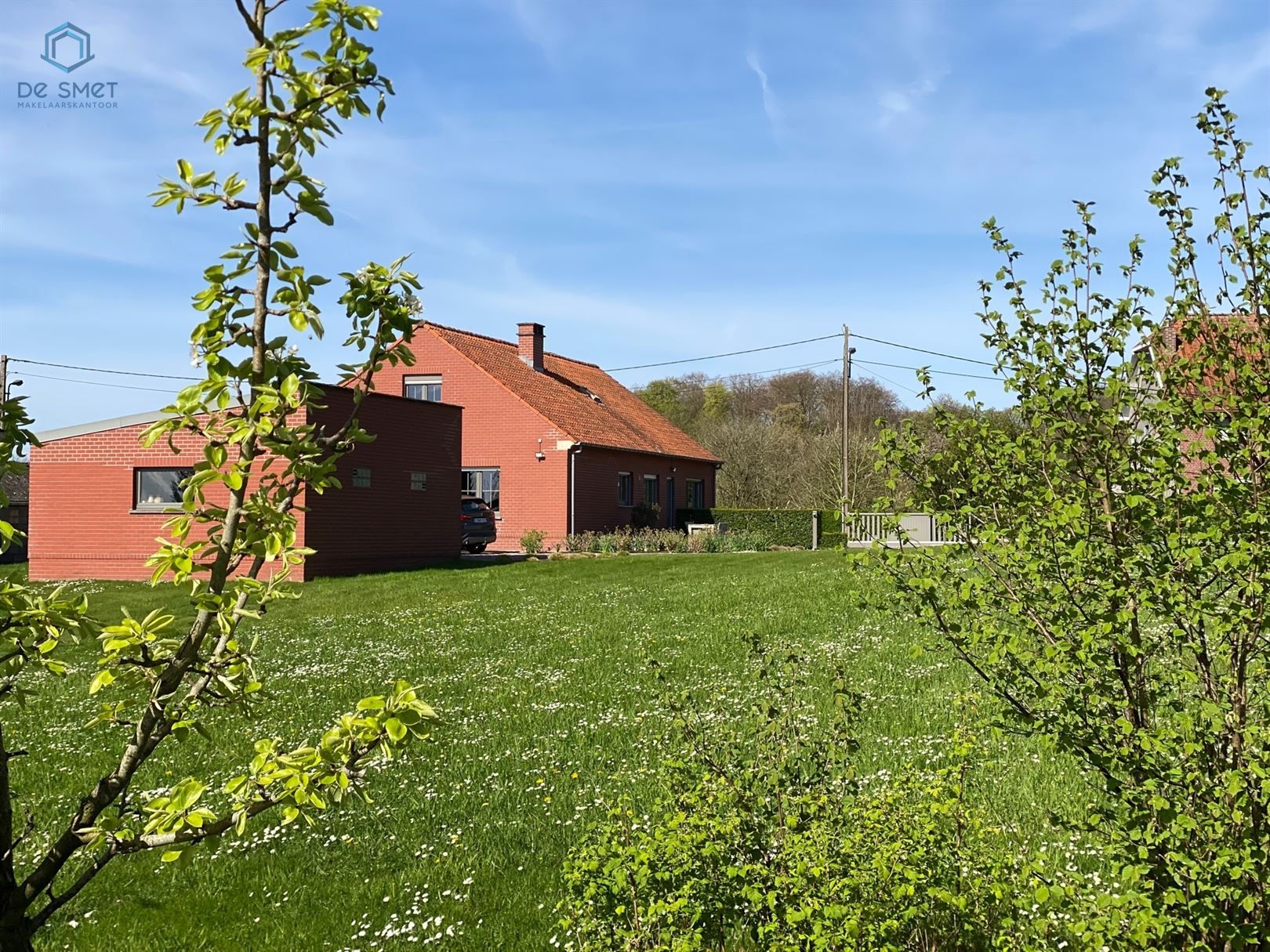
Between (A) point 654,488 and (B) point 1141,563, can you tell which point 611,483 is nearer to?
(A) point 654,488

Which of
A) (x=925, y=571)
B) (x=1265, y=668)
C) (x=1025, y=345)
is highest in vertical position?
(x=1025, y=345)

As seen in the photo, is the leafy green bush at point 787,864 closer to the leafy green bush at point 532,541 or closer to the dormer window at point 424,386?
the leafy green bush at point 532,541

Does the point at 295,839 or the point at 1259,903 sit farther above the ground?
the point at 1259,903

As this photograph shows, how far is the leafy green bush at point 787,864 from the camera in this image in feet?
11.4

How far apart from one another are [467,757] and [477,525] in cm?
2206

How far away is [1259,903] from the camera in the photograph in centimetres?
328

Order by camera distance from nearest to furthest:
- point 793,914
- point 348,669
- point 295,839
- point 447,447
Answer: point 793,914
point 295,839
point 348,669
point 447,447

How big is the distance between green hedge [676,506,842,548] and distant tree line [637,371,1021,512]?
2.00m

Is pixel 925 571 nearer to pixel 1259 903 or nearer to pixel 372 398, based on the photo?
pixel 1259 903

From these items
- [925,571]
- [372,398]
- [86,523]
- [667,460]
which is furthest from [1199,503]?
[667,460]

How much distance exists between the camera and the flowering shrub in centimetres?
2869

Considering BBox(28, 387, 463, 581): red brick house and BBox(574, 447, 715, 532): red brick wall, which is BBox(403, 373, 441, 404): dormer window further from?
BBox(28, 387, 463, 581): red brick house

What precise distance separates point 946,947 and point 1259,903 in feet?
3.98

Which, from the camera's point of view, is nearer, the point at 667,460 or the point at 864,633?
the point at 864,633
